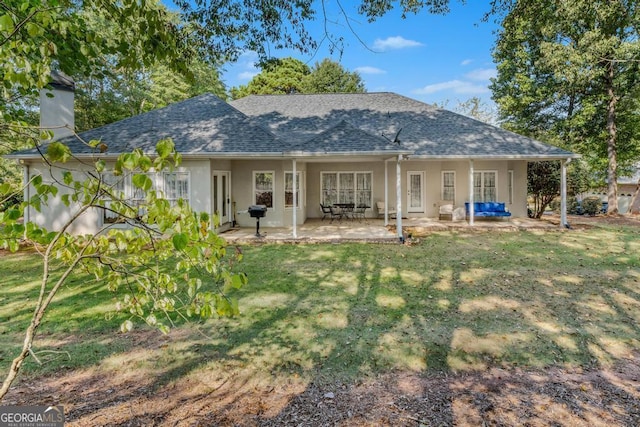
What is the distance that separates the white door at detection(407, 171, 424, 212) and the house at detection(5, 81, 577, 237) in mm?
46

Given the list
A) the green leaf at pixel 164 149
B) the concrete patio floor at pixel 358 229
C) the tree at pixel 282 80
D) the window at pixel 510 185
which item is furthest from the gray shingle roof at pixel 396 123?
the tree at pixel 282 80

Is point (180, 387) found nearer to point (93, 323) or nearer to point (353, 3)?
point (93, 323)

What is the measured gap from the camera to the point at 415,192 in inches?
669

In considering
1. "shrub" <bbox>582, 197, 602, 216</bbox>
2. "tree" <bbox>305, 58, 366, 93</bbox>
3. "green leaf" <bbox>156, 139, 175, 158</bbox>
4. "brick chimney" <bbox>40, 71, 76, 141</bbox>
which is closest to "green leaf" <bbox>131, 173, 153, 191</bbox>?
"green leaf" <bbox>156, 139, 175, 158</bbox>

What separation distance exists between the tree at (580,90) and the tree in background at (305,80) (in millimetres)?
15800

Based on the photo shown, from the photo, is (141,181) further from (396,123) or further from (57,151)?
(396,123)

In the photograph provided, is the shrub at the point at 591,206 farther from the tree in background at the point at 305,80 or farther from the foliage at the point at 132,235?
the foliage at the point at 132,235

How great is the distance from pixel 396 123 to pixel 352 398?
51.7 ft

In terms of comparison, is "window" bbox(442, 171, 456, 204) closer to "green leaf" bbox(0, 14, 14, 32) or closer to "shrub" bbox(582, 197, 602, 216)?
"shrub" bbox(582, 197, 602, 216)

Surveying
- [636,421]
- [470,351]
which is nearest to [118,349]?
[470,351]

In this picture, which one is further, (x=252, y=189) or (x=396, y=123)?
(x=396, y=123)

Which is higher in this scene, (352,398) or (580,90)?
(580,90)

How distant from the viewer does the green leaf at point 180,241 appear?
1446mm

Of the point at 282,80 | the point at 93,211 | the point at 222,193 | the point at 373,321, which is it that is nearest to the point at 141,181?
the point at 373,321
